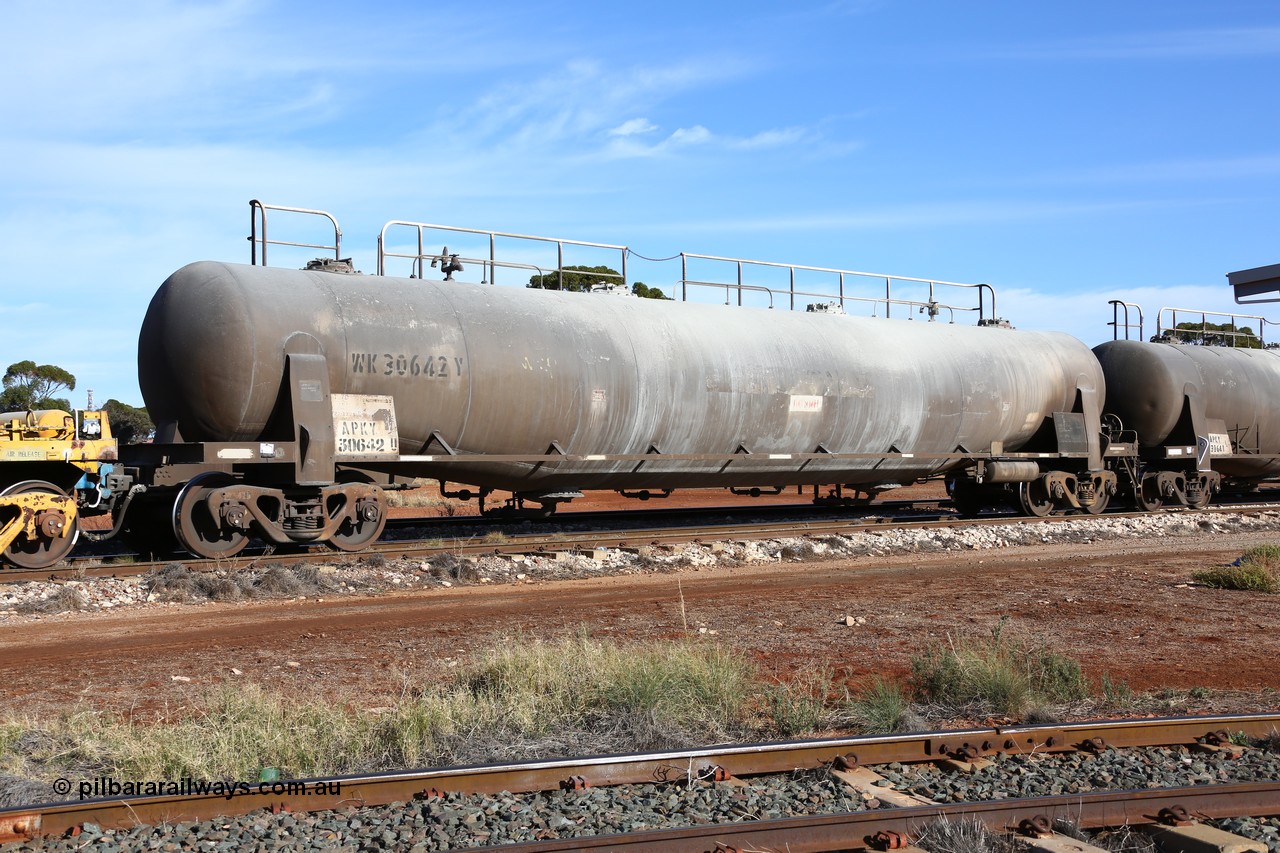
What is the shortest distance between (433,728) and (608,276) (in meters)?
12.6

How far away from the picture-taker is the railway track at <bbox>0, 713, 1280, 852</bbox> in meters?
4.57

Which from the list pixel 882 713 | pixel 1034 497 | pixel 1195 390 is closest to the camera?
pixel 882 713

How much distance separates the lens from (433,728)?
6316mm

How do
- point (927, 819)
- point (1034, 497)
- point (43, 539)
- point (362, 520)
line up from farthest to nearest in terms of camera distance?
point (1034, 497)
point (362, 520)
point (43, 539)
point (927, 819)

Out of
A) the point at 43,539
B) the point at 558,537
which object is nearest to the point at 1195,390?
the point at 558,537

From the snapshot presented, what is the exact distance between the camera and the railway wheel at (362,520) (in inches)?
582

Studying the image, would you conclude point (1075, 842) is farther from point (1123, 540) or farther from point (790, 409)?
point (1123, 540)

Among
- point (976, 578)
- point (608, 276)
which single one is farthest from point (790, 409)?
point (976, 578)

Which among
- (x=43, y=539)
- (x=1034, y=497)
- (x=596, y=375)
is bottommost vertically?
(x=1034, y=497)

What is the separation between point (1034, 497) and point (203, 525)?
16.7 m

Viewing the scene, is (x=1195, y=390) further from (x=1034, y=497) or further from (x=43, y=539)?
(x=43, y=539)

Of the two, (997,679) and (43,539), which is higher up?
(43,539)

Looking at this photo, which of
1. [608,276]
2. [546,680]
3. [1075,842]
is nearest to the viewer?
[1075,842]

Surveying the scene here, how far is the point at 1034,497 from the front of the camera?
23.0 meters
